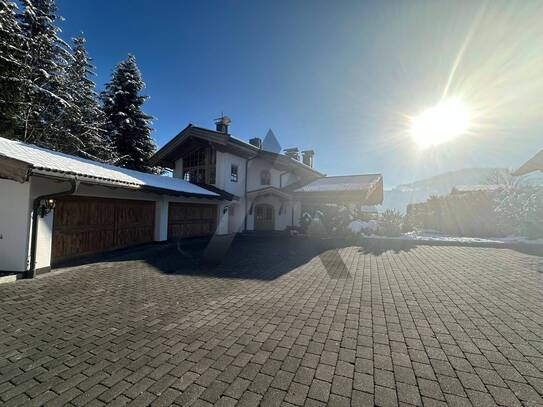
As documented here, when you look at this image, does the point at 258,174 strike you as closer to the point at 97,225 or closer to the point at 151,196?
the point at 151,196

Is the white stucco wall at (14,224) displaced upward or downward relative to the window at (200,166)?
downward

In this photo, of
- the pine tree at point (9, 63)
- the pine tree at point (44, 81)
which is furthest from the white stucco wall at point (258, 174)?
the pine tree at point (9, 63)

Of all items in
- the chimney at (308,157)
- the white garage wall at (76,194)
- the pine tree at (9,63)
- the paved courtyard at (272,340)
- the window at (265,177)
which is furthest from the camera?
the chimney at (308,157)

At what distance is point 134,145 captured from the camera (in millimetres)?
21531

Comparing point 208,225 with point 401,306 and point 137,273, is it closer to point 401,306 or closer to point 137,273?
point 137,273

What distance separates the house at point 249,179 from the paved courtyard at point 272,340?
10.8 metres

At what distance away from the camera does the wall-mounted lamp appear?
263 inches

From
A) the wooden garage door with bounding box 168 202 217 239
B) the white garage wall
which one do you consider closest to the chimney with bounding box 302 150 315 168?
the wooden garage door with bounding box 168 202 217 239

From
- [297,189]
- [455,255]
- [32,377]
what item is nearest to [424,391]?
[32,377]

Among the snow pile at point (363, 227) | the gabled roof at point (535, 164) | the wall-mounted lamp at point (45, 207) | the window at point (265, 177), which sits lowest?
the snow pile at point (363, 227)

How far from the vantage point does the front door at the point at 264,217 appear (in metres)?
18.7

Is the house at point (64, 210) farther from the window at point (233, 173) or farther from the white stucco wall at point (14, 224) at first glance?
the window at point (233, 173)

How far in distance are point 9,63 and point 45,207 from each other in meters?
10.0

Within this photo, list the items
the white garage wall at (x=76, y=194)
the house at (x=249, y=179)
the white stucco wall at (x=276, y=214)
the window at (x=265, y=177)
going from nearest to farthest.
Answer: the white garage wall at (x=76, y=194)
the house at (x=249, y=179)
the white stucco wall at (x=276, y=214)
the window at (x=265, y=177)
